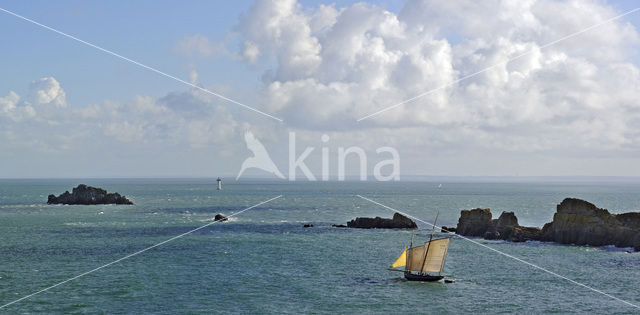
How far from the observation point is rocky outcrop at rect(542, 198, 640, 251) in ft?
263

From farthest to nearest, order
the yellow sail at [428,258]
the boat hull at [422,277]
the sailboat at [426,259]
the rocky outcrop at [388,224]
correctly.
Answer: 1. the rocky outcrop at [388,224]
2. the yellow sail at [428,258]
3. the sailboat at [426,259]
4. the boat hull at [422,277]

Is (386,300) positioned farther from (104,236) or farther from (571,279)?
(104,236)

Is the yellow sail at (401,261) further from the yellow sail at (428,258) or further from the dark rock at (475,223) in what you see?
the dark rock at (475,223)

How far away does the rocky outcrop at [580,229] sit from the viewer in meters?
80.6

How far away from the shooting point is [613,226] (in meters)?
81.8

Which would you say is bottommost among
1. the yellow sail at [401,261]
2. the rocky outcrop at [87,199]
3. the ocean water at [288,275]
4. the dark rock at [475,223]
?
the ocean water at [288,275]

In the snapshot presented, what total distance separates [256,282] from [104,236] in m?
46.1

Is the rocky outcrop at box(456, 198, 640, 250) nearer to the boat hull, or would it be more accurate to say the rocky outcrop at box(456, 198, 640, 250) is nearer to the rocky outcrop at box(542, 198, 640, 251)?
the rocky outcrop at box(542, 198, 640, 251)

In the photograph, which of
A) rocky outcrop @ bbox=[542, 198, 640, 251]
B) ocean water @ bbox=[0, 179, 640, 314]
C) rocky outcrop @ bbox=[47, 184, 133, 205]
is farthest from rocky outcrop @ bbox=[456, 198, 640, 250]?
rocky outcrop @ bbox=[47, 184, 133, 205]

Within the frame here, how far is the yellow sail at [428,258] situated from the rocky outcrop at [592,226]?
3358cm

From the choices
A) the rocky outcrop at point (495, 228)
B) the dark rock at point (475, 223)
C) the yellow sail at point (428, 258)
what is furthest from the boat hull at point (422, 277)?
the dark rock at point (475, 223)

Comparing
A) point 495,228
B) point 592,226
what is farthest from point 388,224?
point 592,226

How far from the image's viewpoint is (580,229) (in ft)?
274

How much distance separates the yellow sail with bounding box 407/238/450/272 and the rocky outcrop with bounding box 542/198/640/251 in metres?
33.6
